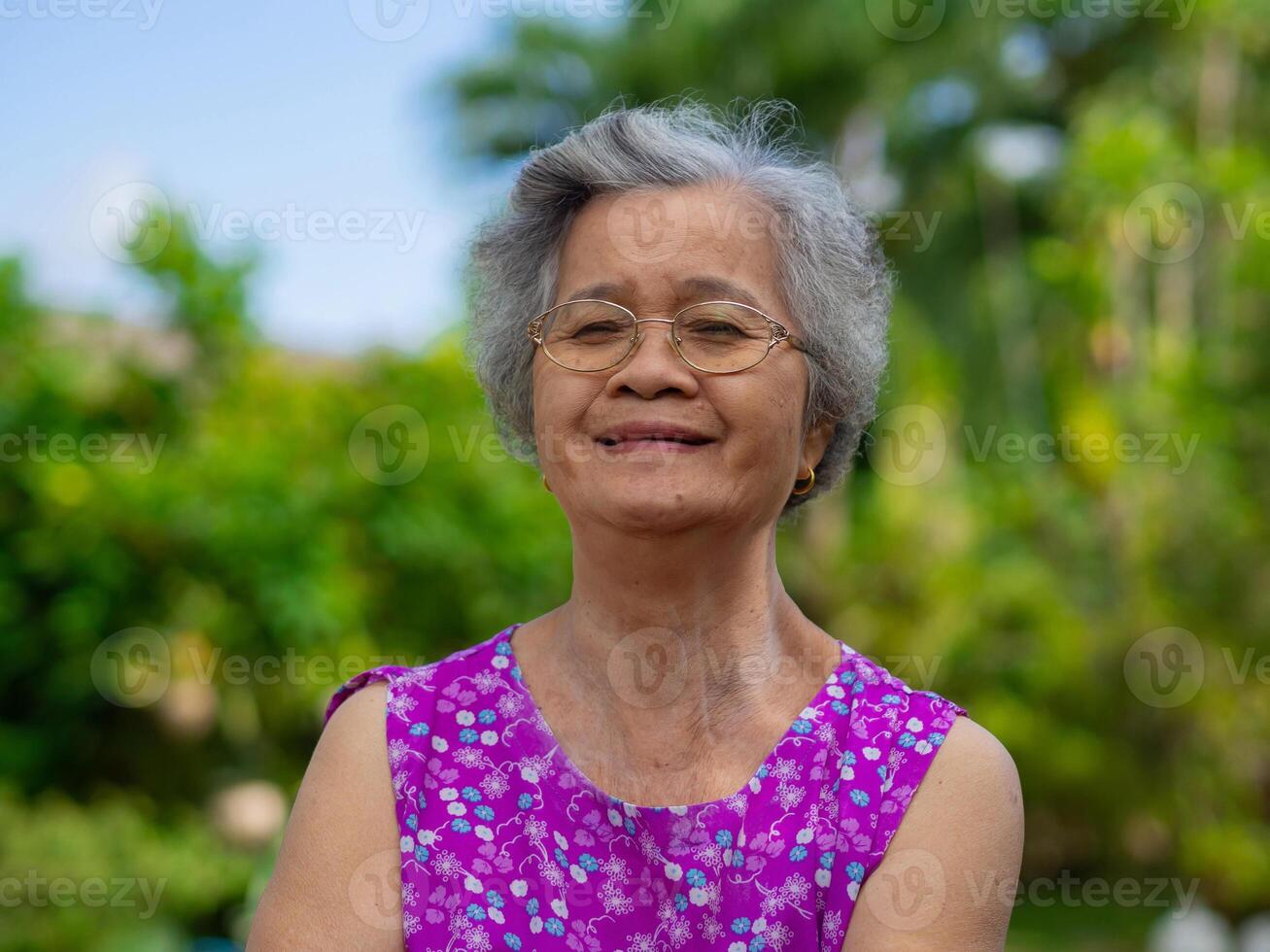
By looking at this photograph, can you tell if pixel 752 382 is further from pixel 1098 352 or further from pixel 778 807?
pixel 1098 352

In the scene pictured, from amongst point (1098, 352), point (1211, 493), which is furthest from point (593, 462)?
point (1098, 352)

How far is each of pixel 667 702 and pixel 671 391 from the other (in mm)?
453

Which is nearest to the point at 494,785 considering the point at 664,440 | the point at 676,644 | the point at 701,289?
the point at 676,644

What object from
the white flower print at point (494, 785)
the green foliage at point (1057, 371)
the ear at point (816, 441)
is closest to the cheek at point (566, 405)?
the ear at point (816, 441)

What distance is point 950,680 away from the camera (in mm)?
12125

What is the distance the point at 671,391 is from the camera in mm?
1728

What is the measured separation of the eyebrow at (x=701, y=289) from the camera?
1.75 metres

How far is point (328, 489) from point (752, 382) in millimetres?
5375

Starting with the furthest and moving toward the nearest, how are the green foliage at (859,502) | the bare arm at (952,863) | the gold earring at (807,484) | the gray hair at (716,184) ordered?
the green foliage at (859,502) < the gold earring at (807,484) < the gray hair at (716,184) < the bare arm at (952,863)

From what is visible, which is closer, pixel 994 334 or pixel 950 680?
pixel 950 680

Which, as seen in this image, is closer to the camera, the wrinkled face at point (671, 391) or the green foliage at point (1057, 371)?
the wrinkled face at point (671, 391)

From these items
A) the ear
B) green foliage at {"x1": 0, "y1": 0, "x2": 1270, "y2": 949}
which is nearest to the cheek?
the ear

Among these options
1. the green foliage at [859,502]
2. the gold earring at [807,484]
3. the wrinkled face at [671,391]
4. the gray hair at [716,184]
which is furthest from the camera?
the green foliage at [859,502]

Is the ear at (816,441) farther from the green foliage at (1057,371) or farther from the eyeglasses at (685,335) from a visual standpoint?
the green foliage at (1057,371)
